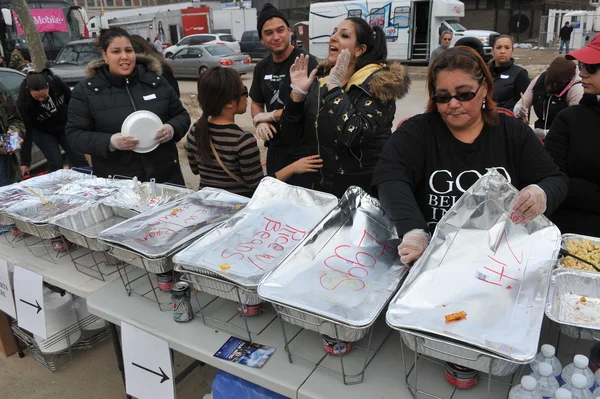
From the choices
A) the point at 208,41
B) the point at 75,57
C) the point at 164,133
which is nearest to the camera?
the point at 164,133

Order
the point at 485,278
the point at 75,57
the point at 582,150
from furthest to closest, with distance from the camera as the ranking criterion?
the point at 75,57 < the point at 582,150 < the point at 485,278

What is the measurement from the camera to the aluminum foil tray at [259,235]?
4.76ft

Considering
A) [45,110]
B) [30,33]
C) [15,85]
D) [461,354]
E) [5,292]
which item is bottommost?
[5,292]

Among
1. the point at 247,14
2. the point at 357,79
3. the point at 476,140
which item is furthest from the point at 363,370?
the point at 247,14

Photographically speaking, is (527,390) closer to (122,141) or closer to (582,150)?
(582,150)

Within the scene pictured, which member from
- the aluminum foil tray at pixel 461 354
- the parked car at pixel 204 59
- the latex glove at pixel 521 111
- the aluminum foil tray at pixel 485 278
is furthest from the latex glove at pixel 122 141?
the parked car at pixel 204 59

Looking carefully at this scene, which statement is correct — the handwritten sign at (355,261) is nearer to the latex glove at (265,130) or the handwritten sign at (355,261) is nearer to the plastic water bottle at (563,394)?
the plastic water bottle at (563,394)

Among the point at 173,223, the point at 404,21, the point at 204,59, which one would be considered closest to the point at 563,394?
the point at 173,223

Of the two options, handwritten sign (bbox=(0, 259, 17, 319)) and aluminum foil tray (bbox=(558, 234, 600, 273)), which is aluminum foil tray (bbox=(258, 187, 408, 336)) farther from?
handwritten sign (bbox=(0, 259, 17, 319))

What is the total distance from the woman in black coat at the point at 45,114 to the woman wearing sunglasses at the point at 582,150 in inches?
159

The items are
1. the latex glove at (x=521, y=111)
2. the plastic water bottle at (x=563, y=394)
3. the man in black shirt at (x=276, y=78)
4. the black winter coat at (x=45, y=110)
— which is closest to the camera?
the plastic water bottle at (x=563, y=394)

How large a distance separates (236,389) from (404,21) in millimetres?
16321

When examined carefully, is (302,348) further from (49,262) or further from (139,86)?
(139,86)

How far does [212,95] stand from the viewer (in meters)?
2.19
